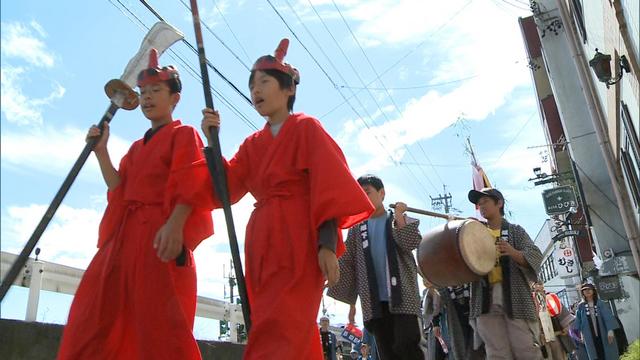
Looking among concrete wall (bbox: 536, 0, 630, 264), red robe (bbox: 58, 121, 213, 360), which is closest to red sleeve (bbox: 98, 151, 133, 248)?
red robe (bbox: 58, 121, 213, 360)

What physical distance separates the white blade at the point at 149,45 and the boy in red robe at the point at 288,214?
2.17ft

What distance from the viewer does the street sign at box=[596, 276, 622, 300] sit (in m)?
16.0

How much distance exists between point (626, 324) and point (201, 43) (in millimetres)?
18660

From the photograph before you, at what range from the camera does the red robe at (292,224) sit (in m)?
2.42

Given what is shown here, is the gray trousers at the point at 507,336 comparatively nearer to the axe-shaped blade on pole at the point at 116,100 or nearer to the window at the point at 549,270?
the axe-shaped blade on pole at the point at 116,100

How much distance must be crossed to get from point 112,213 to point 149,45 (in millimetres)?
1139

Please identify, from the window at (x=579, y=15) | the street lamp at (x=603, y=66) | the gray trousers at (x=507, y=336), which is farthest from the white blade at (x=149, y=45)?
the window at (x=579, y=15)

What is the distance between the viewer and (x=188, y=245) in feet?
9.51

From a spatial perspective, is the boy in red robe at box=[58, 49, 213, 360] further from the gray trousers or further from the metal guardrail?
the gray trousers

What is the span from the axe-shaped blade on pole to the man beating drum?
340 centimetres

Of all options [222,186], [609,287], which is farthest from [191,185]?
[609,287]

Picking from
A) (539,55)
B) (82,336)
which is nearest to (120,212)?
(82,336)

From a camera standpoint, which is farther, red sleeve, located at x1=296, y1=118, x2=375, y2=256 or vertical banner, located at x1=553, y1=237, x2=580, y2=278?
vertical banner, located at x1=553, y1=237, x2=580, y2=278

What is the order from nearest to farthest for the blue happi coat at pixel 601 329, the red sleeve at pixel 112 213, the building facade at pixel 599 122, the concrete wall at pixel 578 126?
the red sleeve at pixel 112 213 < the building facade at pixel 599 122 < the blue happi coat at pixel 601 329 < the concrete wall at pixel 578 126
